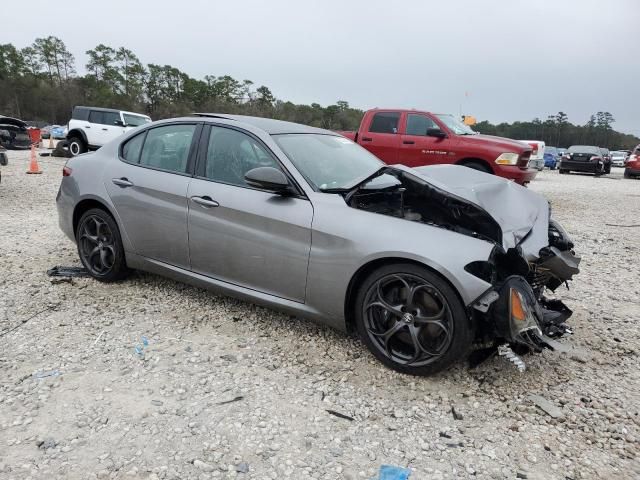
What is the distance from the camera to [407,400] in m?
2.61

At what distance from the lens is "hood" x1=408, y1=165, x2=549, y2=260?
116 inches

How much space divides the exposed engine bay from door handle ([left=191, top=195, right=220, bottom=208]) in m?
1.00

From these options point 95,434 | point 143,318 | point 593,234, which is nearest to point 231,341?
point 143,318

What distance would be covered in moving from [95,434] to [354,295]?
162cm

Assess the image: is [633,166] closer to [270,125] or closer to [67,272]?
[270,125]

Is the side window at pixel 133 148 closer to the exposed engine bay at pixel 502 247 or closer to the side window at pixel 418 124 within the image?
the exposed engine bay at pixel 502 247

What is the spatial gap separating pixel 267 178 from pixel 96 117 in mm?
15676

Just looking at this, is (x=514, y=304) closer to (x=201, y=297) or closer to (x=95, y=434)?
(x=95, y=434)

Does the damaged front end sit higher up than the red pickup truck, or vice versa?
the red pickup truck

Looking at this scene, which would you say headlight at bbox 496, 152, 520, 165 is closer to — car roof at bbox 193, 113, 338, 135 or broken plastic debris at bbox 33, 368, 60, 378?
car roof at bbox 193, 113, 338, 135

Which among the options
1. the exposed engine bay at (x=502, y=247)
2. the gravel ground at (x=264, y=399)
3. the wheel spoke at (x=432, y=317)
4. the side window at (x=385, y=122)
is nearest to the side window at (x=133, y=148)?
the gravel ground at (x=264, y=399)

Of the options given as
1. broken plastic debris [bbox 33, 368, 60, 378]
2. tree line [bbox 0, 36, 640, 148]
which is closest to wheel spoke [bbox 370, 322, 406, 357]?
broken plastic debris [bbox 33, 368, 60, 378]

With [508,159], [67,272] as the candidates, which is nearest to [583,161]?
[508,159]

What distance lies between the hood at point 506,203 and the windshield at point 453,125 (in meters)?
5.64
